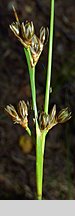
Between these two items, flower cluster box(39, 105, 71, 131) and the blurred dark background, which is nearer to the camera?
flower cluster box(39, 105, 71, 131)

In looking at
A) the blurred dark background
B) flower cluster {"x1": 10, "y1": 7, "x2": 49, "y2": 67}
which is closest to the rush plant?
flower cluster {"x1": 10, "y1": 7, "x2": 49, "y2": 67}

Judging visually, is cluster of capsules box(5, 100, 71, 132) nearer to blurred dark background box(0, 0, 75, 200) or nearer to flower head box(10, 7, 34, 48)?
flower head box(10, 7, 34, 48)


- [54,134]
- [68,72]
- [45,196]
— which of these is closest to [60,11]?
[68,72]

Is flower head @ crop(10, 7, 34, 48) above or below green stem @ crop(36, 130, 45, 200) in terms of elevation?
above

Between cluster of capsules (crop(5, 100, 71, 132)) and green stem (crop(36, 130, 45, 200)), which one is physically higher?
cluster of capsules (crop(5, 100, 71, 132))

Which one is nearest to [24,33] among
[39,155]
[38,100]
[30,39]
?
[30,39]

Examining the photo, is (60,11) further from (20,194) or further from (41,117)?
(41,117)

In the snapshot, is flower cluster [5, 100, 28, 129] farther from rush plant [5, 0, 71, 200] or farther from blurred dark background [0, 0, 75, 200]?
blurred dark background [0, 0, 75, 200]

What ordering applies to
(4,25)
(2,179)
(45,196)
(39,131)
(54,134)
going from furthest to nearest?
1. (4,25)
2. (54,134)
3. (2,179)
4. (45,196)
5. (39,131)

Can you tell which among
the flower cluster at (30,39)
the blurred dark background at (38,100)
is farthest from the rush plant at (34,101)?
the blurred dark background at (38,100)
